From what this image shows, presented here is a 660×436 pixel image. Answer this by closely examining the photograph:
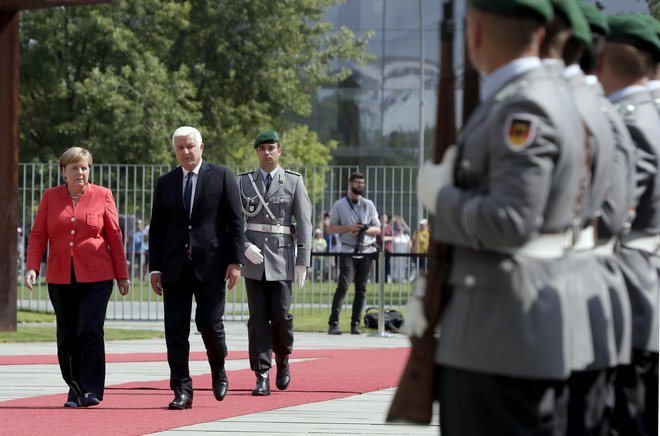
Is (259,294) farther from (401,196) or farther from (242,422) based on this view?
(401,196)

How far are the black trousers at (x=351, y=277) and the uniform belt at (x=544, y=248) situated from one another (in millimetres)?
14488

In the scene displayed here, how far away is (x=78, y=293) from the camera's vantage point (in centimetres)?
1051

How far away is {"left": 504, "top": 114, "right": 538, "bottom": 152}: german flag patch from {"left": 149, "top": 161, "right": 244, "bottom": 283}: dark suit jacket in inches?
243

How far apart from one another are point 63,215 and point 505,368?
6867 millimetres

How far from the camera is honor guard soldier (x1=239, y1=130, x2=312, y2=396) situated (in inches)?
441

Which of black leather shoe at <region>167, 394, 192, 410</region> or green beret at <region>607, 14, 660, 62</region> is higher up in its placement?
green beret at <region>607, 14, 660, 62</region>

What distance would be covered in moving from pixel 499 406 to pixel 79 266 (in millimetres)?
6584

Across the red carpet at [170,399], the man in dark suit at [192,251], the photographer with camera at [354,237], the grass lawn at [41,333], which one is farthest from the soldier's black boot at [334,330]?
the man in dark suit at [192,251]

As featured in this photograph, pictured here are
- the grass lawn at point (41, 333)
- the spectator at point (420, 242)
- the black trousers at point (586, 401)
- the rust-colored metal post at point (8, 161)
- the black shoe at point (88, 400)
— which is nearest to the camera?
the black trousers at point (586, 401)

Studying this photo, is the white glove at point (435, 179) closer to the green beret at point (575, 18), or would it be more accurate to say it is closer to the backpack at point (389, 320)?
the green beret at point (575, 18)

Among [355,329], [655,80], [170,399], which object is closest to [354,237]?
[355,329]

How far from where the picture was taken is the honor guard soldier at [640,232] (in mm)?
5508

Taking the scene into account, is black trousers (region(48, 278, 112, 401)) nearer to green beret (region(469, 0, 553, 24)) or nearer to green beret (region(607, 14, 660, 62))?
green beret (region(607, 14, 660, 62))

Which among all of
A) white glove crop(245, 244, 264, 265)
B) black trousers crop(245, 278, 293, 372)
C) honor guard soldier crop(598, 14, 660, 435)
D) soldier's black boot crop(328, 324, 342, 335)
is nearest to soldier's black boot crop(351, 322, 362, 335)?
soldier's black boot crop(328, 324, 342, 335)
